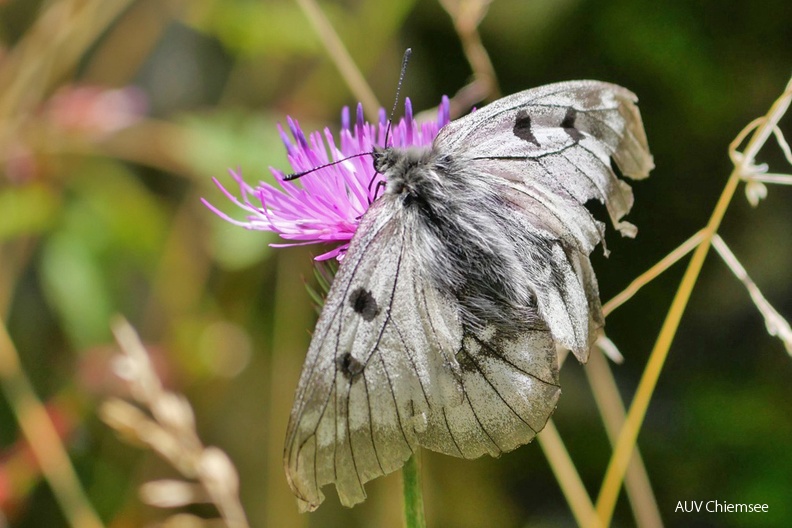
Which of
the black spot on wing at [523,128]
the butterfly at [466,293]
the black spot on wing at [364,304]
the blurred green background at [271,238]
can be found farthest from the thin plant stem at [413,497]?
the blurred green background at [271,238]

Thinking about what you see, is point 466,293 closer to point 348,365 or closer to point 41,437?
point 348,365

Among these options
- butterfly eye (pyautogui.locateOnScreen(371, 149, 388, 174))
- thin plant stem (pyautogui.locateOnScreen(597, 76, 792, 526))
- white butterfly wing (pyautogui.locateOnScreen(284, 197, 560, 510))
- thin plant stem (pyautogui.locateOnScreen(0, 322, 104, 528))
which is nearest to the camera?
white butterfly wing (pyautogui.locateOnScreen(284, 197, 560, 510))

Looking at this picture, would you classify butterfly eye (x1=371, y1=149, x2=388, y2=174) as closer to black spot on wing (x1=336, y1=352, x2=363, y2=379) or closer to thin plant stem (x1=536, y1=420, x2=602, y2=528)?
black spot on wing (x1=336, y1=352, x2=363, y2=379)

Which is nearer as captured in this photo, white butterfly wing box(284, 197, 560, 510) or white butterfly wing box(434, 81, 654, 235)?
white butterfly wing box(284, 197, 560, 510)

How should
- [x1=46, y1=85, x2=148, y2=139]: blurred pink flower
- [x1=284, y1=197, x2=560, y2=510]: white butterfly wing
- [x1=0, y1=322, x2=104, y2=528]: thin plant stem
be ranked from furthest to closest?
1. [x1=46, y1=85, x2=148, y2=139]: blurred pink flower
2. [x1=0, y1=322, x2=104, y2=528]: thin plant stem
3. [x1=284, y1=197, x2=560, y2=510]: white butterfly wing

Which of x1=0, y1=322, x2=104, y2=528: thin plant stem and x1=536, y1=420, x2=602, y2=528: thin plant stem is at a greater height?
x1=0, y1=322, x2=104, y2=528: thin plant stem

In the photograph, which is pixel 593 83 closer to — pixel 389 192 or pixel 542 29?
pixel 389 192

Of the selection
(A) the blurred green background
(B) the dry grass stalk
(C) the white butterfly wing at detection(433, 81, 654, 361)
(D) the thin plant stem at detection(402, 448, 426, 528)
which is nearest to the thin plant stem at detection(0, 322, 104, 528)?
(A) the blurred green background
